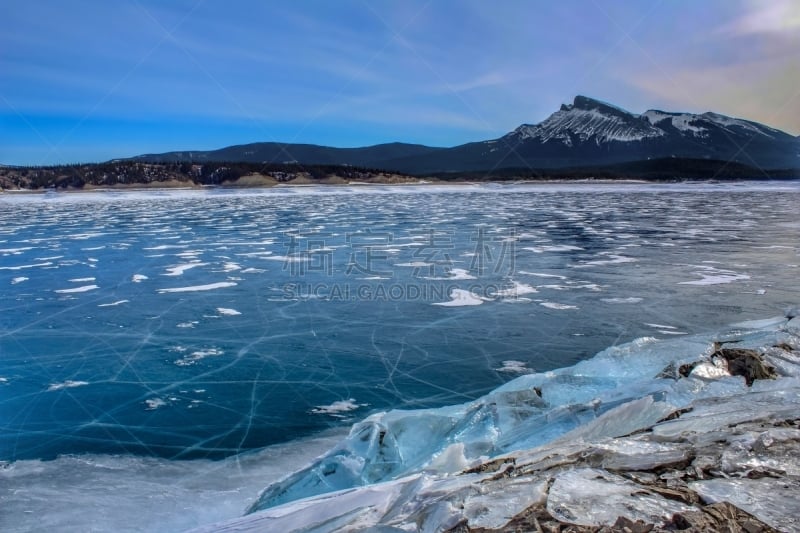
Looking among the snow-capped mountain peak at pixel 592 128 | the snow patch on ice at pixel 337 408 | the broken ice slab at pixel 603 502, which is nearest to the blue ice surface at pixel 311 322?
the snow patch on ice at pixel 337 408

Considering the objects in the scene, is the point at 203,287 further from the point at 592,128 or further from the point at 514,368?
the point at 592,128

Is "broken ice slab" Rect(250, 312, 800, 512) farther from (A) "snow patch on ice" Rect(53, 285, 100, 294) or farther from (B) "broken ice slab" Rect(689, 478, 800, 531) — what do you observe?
(A) "snow patch on ice" Rect(53, 285, 100, 294)

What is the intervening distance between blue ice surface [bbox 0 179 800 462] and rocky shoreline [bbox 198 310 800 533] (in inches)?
21.8

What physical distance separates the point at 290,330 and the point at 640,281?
15.9 feet

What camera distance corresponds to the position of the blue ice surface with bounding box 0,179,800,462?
388 cm

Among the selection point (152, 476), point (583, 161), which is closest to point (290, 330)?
point (152, 476)

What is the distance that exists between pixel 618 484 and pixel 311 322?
14.7 ft

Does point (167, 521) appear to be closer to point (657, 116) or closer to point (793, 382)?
point (793, 382)

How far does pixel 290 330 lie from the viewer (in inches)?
230

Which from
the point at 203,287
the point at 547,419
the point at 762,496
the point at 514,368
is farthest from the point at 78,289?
the point at 762,496

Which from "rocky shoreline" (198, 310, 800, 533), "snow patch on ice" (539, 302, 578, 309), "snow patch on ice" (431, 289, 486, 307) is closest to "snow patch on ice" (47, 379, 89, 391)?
"rocky shoreline" (198, 310, 800, 533)

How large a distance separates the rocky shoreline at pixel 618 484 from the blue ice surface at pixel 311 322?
1.82ft

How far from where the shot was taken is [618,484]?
2012 millimetres

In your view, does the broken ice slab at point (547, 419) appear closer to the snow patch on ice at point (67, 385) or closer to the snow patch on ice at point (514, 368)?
the snow patch on ice at point (514, 368)
